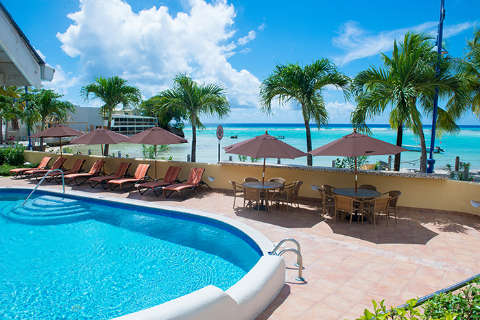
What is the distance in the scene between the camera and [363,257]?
5465mm

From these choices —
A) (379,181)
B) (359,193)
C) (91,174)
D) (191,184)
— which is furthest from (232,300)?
(91,174)

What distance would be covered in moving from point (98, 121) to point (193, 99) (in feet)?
139

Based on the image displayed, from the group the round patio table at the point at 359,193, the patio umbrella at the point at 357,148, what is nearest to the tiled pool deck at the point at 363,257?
the round patio table at the point at 359,193

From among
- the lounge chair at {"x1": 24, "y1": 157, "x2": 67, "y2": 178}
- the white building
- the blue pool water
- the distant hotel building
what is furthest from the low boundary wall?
the distant hotel building

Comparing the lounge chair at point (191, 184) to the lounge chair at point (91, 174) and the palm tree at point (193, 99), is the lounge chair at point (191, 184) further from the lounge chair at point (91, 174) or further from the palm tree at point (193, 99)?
the lounge chair at point (91, 174)

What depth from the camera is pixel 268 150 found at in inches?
320

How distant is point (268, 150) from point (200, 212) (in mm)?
2514

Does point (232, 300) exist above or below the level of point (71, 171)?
below

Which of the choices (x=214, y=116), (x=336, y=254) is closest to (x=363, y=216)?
(x=336, y=254)

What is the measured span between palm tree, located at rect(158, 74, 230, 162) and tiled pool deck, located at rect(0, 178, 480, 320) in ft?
20.5

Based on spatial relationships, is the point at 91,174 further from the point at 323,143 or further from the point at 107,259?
the point at 323,143

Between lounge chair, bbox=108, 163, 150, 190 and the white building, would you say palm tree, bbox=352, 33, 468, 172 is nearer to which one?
lounge chair, bbox=108, 163, 150, 190

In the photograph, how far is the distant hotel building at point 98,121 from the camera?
153 feet

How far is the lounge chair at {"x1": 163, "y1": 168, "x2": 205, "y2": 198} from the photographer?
1028 centimetres
